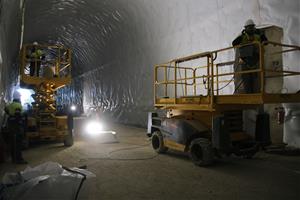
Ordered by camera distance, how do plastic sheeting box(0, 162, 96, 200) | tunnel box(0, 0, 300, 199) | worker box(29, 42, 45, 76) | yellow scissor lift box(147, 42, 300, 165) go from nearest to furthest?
plastic sheeting box(0, 162, 96, 200) → tunnel box(0, 0, 300, 199) → yellow scissor lift box(147, 42, 300, 165) → worker box(29, 42, 45, 76)

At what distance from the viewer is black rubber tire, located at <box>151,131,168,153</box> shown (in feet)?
25.7

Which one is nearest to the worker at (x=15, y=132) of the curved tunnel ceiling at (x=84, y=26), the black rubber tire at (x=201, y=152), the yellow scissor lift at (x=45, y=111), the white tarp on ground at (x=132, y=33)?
the yellow scissor lift at (x=45, y=111)

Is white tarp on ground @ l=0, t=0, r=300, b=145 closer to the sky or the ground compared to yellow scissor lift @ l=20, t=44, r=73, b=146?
closer to the sky

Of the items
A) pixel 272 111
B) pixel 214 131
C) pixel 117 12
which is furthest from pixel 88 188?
pixel 117 12

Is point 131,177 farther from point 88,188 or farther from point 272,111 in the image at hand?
point 272,111

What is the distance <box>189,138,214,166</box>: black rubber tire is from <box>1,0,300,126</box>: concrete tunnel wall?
11.5 feet

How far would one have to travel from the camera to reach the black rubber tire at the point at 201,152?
6.16 m

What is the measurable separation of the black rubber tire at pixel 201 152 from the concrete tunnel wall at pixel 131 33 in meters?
3.52

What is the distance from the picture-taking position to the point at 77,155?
7.52m

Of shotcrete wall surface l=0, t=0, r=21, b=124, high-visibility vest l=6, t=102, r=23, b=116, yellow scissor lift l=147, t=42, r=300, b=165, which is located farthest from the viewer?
high-visibility vest l=6, t=102, r=23, b=116

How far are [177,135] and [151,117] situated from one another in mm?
1625

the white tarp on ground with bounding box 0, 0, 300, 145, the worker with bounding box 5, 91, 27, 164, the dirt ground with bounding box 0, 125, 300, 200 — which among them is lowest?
the dirt ground with bounding box 0, 125, 300, 200

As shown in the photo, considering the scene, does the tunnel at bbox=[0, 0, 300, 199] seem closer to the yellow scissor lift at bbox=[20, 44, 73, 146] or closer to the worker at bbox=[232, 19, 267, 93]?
the yellow scissor lift at bbox=[20, 44, 73, 146]

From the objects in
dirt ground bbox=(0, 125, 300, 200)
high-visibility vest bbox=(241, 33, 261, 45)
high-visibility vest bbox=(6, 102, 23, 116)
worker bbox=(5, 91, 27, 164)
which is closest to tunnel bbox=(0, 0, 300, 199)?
dirt ground bbox=(0, 125, 300, 200)
